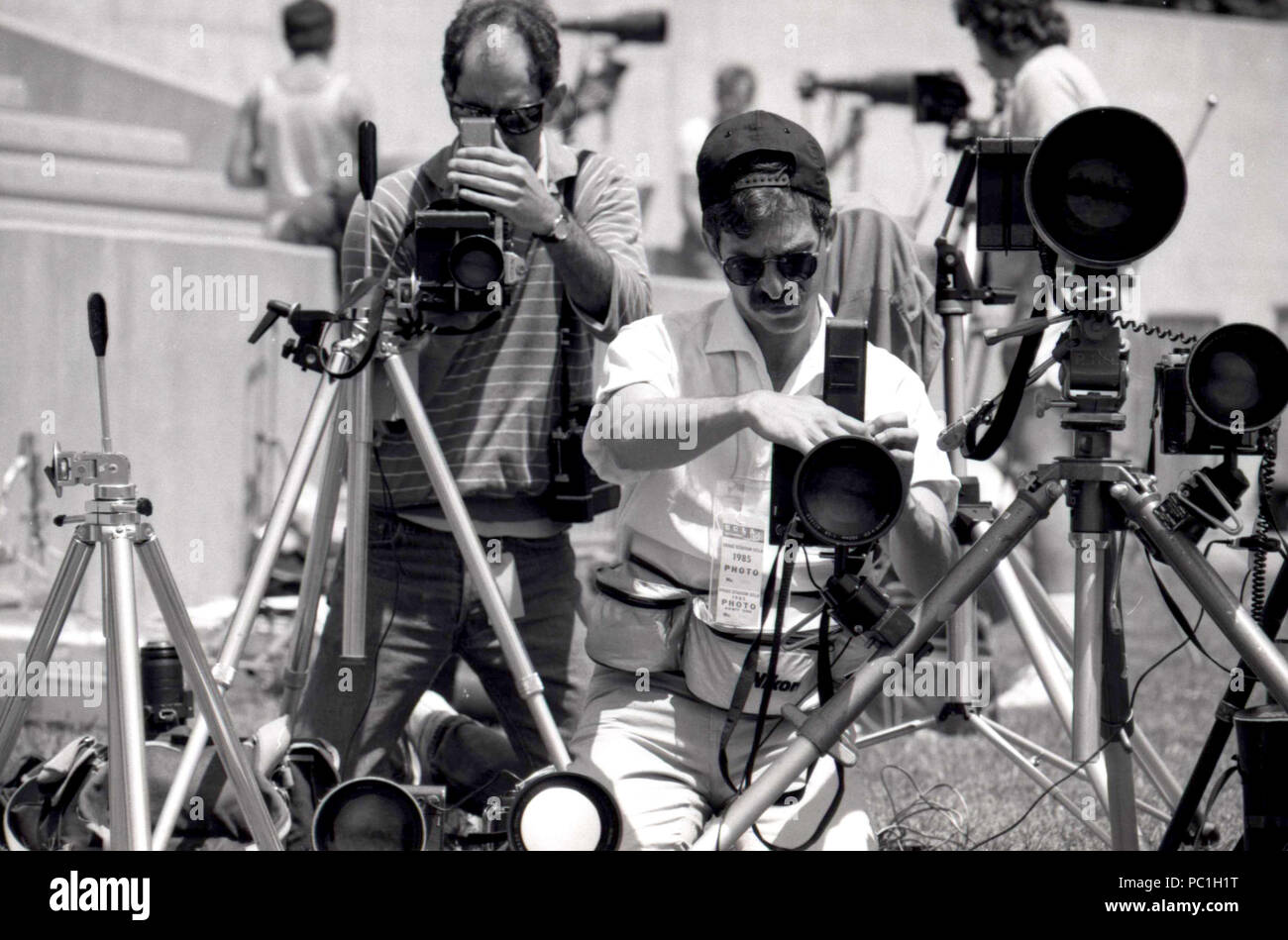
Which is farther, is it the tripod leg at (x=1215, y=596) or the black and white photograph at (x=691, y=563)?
the black and white photograph at (x=691, y=563)

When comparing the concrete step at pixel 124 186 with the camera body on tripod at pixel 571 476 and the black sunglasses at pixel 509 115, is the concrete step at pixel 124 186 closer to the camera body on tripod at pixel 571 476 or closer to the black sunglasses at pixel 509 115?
the black sunglasses at pixel 509 115

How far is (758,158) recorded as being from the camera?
2.95m

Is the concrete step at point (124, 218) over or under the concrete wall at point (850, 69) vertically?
under

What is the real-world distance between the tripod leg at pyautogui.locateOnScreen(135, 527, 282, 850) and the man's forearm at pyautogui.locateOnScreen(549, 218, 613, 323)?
953 millimetres

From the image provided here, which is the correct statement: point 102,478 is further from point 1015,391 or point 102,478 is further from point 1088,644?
point 1088,644

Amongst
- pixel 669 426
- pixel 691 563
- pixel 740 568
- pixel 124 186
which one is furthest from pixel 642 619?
pixel 124 186

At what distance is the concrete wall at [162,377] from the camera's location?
20.1 ft

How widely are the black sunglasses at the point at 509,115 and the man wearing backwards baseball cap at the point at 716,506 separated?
49 centimetres

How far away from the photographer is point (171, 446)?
248 inches

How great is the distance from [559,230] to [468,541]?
62cm

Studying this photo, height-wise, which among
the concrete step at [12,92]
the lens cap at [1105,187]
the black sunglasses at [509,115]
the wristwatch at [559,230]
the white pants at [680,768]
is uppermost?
the concrete step at [12,92]

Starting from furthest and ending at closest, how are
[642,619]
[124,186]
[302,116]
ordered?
1. [302,116]
2. [124,186]
3. [642,619]

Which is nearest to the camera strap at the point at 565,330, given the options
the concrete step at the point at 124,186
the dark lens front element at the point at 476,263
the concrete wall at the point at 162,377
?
the dark lens front element at the point at 476,263
